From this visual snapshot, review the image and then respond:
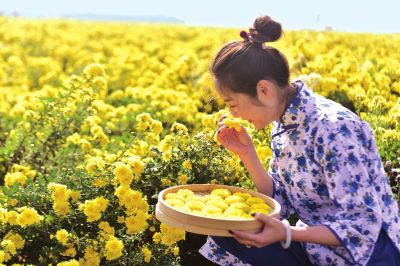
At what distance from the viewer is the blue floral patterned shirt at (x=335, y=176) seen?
2305 millimetres

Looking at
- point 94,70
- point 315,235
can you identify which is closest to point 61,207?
point 315,235

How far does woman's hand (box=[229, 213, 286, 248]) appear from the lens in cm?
221

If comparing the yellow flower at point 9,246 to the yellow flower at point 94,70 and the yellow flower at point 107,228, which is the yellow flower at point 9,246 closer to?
the yellow flower at point 107,228

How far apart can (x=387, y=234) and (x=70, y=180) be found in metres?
1.53

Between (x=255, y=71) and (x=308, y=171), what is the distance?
1.37 feet

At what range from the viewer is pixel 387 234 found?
2434mm

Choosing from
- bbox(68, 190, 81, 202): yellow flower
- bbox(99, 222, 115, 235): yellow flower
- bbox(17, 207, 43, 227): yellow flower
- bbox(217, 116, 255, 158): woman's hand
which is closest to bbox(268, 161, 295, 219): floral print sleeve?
bbox(217, 116, 255, 158): woman's hand

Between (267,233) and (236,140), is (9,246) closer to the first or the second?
(236,140)

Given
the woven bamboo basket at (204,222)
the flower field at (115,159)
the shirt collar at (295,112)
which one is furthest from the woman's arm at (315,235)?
the flower field at (115,159)

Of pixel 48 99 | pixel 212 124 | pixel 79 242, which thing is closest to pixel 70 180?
pixel 79 242

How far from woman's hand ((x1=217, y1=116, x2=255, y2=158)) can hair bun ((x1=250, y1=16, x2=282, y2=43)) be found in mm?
430

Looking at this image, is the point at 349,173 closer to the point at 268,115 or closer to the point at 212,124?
the point at 268,115

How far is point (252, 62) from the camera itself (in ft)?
8.09

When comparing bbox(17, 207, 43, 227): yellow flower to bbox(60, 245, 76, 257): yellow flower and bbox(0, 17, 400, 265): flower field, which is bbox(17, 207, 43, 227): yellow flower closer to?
bbox(0, 17, 400, 265): flower field
